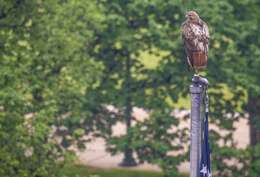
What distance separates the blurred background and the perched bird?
5966 millimetres

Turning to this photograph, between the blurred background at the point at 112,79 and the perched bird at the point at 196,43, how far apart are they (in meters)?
5.97

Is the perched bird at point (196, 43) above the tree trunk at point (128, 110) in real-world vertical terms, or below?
below

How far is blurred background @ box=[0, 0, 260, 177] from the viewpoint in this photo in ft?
50.8

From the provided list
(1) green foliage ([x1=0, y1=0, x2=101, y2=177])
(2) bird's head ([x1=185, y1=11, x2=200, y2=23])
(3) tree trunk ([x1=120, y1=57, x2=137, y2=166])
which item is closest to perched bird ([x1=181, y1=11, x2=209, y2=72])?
(2) bird's head ([x1=185, y1=11, x2=200, y2=23])

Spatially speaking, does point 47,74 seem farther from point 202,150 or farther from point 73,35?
point 202,150

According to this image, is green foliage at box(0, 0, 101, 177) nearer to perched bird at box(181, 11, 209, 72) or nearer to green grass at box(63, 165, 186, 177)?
green grass at box(63, 165, 186, 177)

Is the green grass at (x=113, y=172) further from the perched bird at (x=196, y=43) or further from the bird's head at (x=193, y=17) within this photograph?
the perched bird at (x=196, y=43)

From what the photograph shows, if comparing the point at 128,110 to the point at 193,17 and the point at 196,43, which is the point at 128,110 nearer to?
the point at 193,17

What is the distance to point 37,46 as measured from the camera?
698 inches

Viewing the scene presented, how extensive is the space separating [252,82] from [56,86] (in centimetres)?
569

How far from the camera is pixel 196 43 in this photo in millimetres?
9414

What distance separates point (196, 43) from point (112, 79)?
43.7 feet

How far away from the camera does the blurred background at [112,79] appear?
15.5 m

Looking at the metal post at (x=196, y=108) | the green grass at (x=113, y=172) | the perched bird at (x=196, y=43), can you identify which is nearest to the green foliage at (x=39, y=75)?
the green grass at (x=113, y=172)
